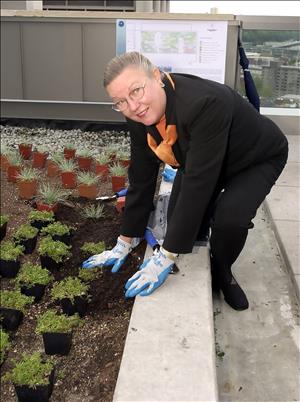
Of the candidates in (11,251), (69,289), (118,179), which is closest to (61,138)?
(118,179)

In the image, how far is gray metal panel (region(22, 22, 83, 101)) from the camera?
6.58 metres

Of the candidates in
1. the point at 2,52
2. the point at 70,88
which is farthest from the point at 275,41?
the point at 2,52

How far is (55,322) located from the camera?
234 centimetres

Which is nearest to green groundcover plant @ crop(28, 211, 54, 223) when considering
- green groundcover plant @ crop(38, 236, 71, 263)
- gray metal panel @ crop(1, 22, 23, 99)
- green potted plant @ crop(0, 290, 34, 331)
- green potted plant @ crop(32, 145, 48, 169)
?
green groundcover plant @ crop(38, 236, 71, 263)

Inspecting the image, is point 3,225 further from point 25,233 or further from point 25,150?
point 25,150

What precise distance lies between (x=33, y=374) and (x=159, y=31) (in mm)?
4933

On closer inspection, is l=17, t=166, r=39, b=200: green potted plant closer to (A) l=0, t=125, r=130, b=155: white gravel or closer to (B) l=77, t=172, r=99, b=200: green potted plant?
(B) l=77, t=172, r=99, b=200: green potted plant

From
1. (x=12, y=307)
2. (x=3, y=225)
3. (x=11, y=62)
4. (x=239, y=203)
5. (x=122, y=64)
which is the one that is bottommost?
(x=12, y=307)

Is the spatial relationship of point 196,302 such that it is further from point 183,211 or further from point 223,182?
point 223,182

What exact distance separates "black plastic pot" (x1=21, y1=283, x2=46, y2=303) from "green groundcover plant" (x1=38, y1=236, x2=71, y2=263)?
275 mm

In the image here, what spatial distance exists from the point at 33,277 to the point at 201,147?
1228 mm

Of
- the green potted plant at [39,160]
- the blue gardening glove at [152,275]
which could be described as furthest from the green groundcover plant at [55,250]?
the green potted plant at [39,160]

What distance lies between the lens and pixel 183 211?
227cm

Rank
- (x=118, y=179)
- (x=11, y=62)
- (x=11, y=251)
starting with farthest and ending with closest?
1. (x=11, y=62)
2. (x=118, y=179)
3. (x=11, y=251)
